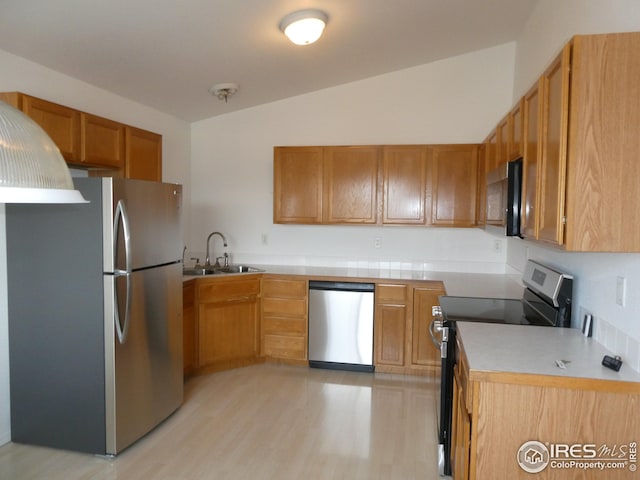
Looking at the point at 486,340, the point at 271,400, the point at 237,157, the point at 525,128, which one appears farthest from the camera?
the point at 237,157

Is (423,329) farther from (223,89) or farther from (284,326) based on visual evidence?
(223,89)

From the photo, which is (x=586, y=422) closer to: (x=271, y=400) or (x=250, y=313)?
(x=271, y=400)

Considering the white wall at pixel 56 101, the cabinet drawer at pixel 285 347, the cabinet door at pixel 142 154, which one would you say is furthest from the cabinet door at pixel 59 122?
the cabinet drawer at pixel 285 347

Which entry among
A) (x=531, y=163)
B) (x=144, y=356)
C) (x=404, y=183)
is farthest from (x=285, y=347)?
(x=531, y=163)

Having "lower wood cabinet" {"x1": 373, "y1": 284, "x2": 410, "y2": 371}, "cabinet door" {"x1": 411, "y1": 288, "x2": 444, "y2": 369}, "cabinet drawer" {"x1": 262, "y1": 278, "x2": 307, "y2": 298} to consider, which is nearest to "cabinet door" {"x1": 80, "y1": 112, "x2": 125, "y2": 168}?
"cabinet drawer" {"x1": 262, "y1": 278, "x2": 307, "y2": 298}

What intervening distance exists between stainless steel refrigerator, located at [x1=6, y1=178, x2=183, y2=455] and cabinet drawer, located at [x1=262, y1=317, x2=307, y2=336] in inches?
56.1

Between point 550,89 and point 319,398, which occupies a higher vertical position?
point 550,89

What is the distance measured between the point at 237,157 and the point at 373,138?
4.81ft

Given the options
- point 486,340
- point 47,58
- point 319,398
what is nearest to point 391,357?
point 319,398

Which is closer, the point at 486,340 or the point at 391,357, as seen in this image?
the point at 486,340

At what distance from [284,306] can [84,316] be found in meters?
1.82

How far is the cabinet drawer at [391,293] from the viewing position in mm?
3693

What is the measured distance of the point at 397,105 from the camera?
13.8 feet

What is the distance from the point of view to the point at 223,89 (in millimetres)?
3584
